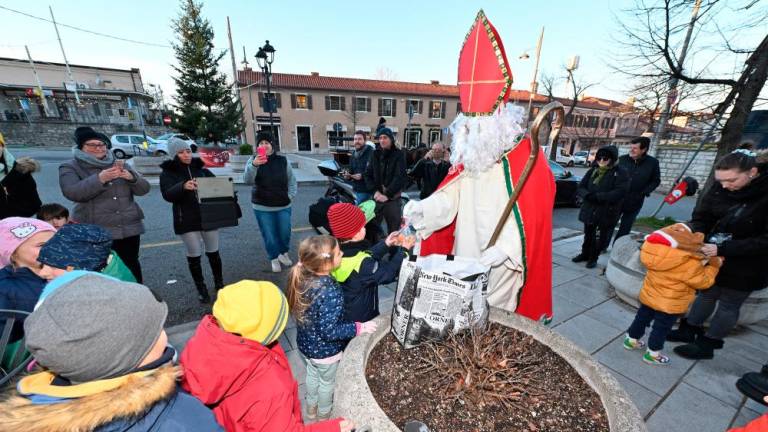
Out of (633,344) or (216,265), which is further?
(216,265)

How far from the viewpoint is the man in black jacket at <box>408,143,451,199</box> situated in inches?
214

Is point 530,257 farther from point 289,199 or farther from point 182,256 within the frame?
point 182,256

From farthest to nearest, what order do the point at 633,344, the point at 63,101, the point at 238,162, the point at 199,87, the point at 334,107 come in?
the point at 63,101 → the point at 334,107 → the point at 199,87 → the point at 238,162 → the point at 633,344

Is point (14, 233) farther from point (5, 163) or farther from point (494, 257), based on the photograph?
point (494, 257)

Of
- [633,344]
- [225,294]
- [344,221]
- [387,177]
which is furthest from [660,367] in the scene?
[387,177]

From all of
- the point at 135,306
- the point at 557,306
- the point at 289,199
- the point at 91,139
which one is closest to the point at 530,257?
the point at 135,306

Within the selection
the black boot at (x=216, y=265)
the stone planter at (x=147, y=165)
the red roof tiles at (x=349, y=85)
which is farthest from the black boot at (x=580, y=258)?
the red roof tiles at (x=349, y=85)

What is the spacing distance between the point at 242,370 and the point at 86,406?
0.49 m

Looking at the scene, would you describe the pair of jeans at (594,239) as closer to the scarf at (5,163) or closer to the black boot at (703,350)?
the black boot at (703,350)

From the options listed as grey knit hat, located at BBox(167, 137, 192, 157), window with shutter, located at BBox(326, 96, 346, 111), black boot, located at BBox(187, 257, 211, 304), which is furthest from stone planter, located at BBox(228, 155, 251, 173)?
window with shutter, located at BBox(326, 96, 346, 111)

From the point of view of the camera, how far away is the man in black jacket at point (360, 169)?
5090 mm

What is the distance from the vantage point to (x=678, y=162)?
1492 centimetres

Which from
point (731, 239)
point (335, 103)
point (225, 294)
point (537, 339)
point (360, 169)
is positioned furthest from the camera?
point (335, 103)

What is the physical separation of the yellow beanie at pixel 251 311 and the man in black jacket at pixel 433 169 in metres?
4.39
